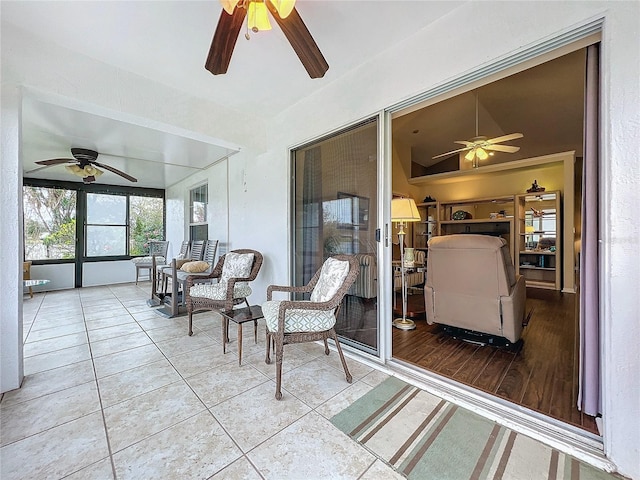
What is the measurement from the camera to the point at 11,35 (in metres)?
1.95

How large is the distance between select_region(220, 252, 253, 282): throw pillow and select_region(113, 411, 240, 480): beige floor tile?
186 cm

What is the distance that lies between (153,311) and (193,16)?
12.4 feet

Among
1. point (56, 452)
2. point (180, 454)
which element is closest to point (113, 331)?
point (56, 452)

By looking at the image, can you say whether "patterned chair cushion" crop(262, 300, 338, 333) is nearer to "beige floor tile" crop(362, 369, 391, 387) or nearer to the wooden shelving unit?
"beige floor tile" crop(362, 369, 391, 387)

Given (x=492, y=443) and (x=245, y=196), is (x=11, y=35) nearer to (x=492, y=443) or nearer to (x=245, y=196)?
(x=245, y=196)

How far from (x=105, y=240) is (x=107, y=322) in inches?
156

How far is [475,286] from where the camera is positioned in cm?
251

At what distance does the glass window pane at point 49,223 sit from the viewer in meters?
5.54

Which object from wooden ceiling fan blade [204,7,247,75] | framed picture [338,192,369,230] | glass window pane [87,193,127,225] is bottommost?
framed picture [338,192,369,230]

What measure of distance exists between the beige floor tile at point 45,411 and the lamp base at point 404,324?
9.00 feet

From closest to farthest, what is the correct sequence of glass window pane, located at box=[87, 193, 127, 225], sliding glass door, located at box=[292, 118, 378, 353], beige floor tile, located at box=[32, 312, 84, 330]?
sliding glass door, located at box=[292, 118, 378, 353] < beige floor tile, located at box=[32, 312, 84, 330] < glass window pane, located at box=[87, 193, 127, 225]

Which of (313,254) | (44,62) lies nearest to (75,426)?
(313,254)

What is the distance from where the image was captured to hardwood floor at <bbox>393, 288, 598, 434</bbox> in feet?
5.60

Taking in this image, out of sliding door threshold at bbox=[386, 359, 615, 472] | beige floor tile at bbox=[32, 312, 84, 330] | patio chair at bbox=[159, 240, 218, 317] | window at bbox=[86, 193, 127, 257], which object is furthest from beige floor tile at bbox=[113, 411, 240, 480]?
window at bbox=[86, 193, 127, 257]
